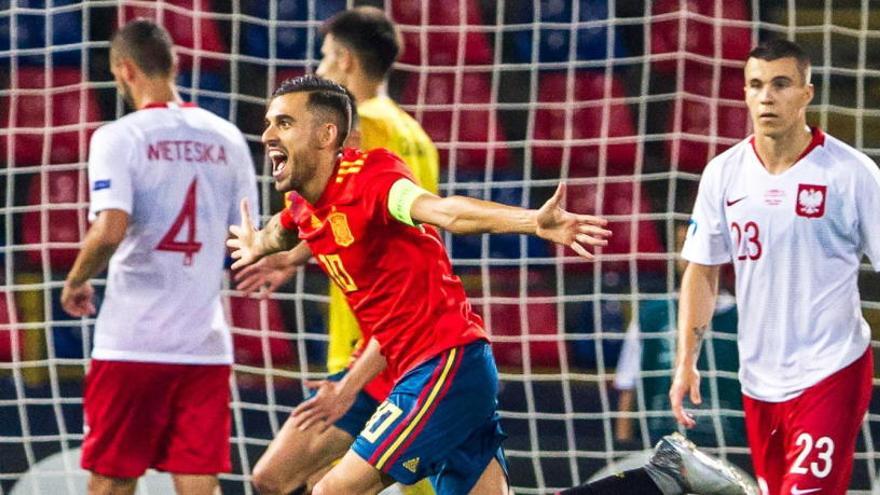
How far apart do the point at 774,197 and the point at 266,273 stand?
154 centimetres

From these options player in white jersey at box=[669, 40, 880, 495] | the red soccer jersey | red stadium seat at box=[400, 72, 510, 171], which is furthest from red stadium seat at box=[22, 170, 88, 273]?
player in white jersey at box=[669, 40, 880, 495]

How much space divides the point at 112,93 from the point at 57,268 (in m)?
1.27

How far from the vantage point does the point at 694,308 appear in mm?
4684

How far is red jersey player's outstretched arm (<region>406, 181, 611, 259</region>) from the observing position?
3.36m

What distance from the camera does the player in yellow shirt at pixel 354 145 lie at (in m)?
4.89

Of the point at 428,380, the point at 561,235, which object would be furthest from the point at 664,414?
the point at 561,235

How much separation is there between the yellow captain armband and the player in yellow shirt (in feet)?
2.77

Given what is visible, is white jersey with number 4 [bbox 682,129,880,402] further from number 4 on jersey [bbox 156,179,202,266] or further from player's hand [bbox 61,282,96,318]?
player's hand [bbox 61,282,96,318]

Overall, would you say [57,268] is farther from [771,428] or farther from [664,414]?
[771,428]

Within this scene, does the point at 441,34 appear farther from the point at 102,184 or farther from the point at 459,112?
the point at 102,184

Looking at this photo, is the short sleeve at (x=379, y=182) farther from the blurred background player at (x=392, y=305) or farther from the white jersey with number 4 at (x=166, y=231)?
the white jersey with number 4 at (x=166, y=231)

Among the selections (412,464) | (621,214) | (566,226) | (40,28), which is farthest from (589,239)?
(40,28)

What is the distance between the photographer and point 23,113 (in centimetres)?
980

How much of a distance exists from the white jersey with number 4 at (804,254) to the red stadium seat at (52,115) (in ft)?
18.5
